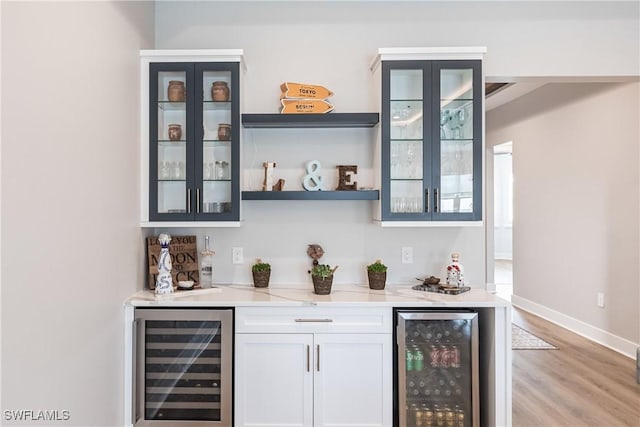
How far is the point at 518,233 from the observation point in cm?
601

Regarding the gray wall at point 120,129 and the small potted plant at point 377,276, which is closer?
the gray wall at point 120,129

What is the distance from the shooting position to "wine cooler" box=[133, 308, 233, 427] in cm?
250

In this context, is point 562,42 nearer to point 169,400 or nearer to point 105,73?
point 105,73

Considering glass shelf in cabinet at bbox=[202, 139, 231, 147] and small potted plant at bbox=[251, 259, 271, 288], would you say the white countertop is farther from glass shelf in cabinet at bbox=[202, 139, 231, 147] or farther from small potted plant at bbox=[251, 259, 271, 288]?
glass shelf in cabinet at bbox=[202, 139, 231, 147]

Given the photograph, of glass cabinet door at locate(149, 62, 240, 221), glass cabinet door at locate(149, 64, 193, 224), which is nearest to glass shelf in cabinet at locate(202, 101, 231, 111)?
glass cabinet door at locate(149, 62, 240, 221)

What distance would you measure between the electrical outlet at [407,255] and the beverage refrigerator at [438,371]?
64cm

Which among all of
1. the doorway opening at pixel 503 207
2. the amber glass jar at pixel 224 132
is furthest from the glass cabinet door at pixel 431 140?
the doorway opening at pixel 503 207

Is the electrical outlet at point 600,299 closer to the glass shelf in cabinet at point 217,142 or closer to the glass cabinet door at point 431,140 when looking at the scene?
the glass cabinet door at point 431,140

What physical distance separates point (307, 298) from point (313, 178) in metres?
0.85

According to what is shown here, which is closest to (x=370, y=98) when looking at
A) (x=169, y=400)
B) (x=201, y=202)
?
(x=201, y=202)

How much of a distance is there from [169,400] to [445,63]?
2.67m

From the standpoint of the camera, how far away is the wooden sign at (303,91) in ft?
9.61

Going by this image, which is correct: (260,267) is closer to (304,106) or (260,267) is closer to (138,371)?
(138,371)

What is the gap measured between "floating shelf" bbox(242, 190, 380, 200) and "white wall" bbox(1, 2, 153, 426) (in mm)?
755
